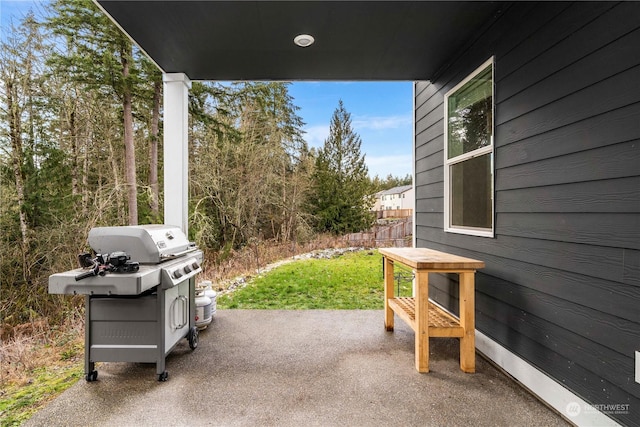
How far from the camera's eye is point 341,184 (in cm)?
825

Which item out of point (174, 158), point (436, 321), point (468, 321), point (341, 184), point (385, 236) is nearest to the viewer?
point (468, 321)

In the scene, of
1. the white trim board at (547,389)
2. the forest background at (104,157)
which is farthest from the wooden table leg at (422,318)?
the forest background at (104,157)

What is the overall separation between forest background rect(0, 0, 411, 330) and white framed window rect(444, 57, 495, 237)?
4287 millimetres

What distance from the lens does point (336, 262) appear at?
6.51 m

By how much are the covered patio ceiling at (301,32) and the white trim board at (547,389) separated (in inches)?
98.3

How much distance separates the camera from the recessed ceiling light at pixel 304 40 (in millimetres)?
2506

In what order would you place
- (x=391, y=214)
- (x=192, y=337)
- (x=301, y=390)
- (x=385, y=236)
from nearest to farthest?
(x=301, y=390) → (x=192, y=337) → (x=385, y=236) → (x=391, y=214)

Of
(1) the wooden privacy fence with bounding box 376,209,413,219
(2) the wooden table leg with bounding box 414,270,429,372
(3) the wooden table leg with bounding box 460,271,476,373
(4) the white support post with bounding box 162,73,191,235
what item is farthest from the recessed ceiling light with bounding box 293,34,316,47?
(1) the wooden privacy fence with bounding box 376,209,413,219

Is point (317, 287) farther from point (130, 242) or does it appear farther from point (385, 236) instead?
point (130, 242)

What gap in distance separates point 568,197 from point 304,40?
7.25 ft

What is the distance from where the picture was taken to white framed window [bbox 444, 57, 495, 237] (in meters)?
2.52

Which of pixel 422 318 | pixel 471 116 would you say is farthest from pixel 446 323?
pixel 471 116

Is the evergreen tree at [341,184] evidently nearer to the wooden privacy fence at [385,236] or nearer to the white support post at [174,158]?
the wooden privacy fence at [385,236]

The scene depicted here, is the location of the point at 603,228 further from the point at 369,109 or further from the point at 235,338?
the point at 369,109
